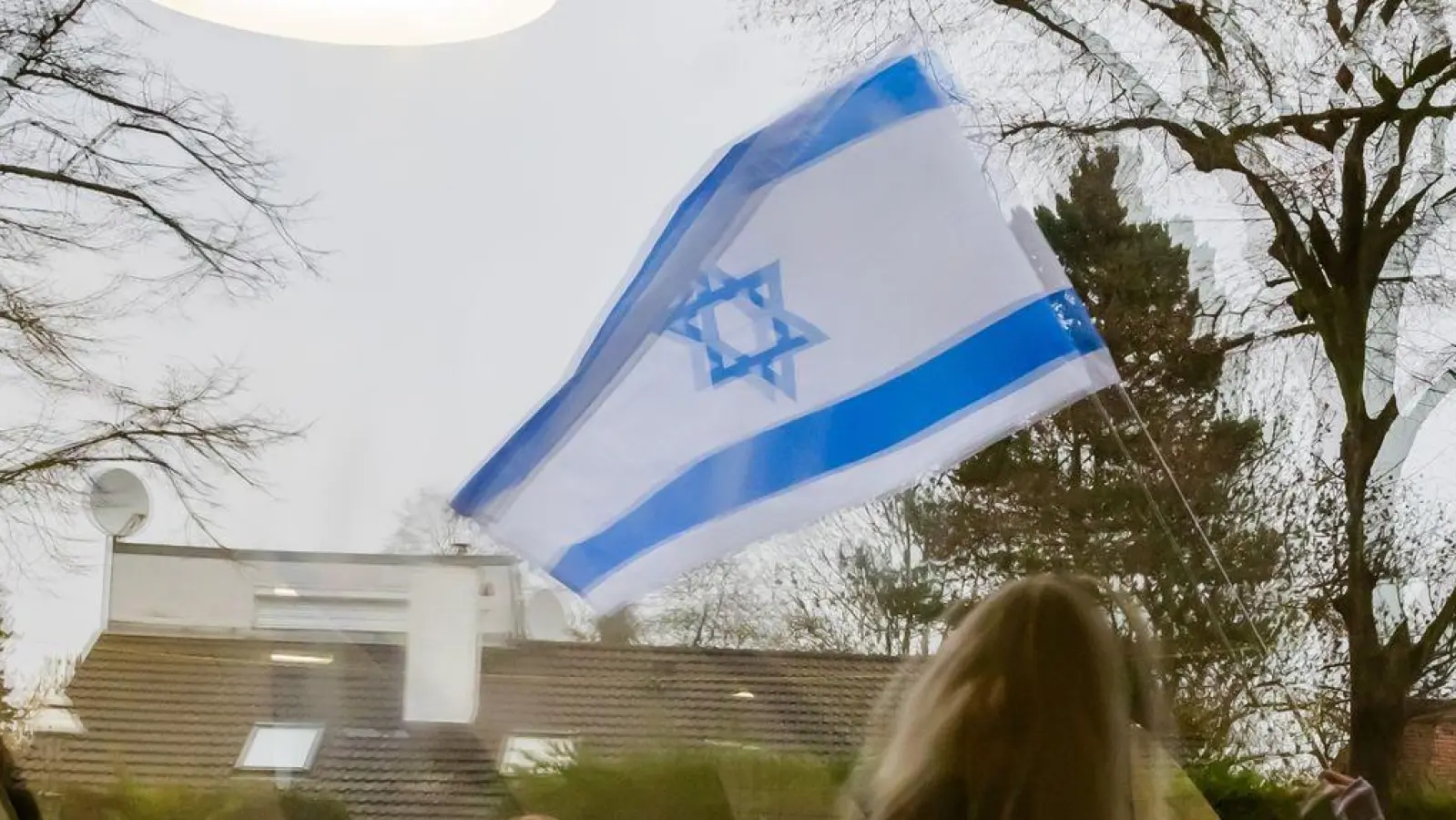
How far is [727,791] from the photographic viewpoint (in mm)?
1778

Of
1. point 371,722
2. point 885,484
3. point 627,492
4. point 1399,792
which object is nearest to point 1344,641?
point 1399,792

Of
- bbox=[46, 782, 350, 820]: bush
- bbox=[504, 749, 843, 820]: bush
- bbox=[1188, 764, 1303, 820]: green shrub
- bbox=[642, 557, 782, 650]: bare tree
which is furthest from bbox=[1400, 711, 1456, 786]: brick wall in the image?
bbox=[46, 782, 350, 820]: bush

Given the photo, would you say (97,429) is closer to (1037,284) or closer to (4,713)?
(4,713)

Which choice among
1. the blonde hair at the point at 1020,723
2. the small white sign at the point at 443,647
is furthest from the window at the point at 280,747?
the blonde hair at the point at 1020,723

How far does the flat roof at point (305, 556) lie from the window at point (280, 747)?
0.25 m

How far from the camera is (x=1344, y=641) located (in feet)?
5.83

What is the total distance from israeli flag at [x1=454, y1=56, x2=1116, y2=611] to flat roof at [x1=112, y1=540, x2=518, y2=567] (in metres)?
0.56

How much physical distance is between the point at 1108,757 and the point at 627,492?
579mm

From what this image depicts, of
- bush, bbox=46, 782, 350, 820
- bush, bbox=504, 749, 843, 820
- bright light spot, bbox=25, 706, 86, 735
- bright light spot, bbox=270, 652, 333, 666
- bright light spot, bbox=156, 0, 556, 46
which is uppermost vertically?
bright light spot, bbox=156, 0, 556, 46

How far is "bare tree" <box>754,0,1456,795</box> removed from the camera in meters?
1.83

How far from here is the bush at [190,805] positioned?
1.78m

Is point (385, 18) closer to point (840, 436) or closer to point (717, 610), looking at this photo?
point (840, 436)

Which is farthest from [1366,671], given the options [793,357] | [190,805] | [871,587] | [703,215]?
[190,805]

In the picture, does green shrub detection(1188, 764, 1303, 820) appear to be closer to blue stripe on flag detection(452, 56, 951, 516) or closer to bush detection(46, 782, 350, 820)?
blue stripe on flag detection(452, 56, 951, 516)
